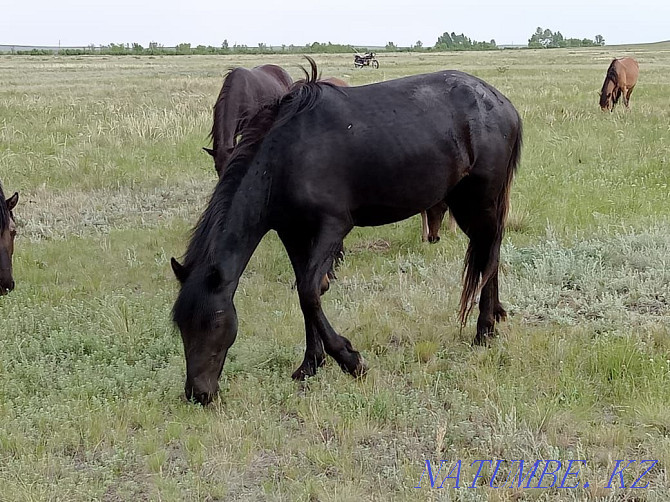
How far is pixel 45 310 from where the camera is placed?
5.37 meters

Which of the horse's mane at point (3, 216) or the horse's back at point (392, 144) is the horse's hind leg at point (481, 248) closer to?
the horse's back at point (392, 144)

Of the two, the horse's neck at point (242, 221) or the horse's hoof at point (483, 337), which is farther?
the horse's hoof at point (483, 337)

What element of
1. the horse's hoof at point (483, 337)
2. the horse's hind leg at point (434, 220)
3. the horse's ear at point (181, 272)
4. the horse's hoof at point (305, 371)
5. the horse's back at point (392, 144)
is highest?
the horse's back at point (392, 144)

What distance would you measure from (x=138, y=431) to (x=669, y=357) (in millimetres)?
3475

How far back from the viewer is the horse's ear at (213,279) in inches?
143

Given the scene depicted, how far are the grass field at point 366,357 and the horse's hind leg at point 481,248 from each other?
7.2 inches

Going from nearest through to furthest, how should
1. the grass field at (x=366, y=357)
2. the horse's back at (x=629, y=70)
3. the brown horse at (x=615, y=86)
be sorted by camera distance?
1. the grass field at (x=366, y=357)
2. the brown horse at (x=615, y=86)
3. the horse's back at (x=629, y=70)

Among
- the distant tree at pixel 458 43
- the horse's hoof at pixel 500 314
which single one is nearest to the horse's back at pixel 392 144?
the horse's hoof at pixel 500 314

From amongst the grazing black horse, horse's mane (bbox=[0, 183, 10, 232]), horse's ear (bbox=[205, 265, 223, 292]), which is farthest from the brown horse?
horse's ear (bbox=[205, 265, 223, 292])

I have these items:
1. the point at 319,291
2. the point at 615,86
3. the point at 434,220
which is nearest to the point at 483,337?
the point at 319,291

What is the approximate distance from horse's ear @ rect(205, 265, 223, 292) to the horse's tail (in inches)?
79.0

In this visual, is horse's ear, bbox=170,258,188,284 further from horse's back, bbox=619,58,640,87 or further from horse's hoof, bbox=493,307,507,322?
horse's back, bbox=619,58,640,87

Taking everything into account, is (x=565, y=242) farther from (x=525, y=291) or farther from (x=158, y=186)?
(x=158, y=186)

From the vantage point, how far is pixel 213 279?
3643 millimetres
